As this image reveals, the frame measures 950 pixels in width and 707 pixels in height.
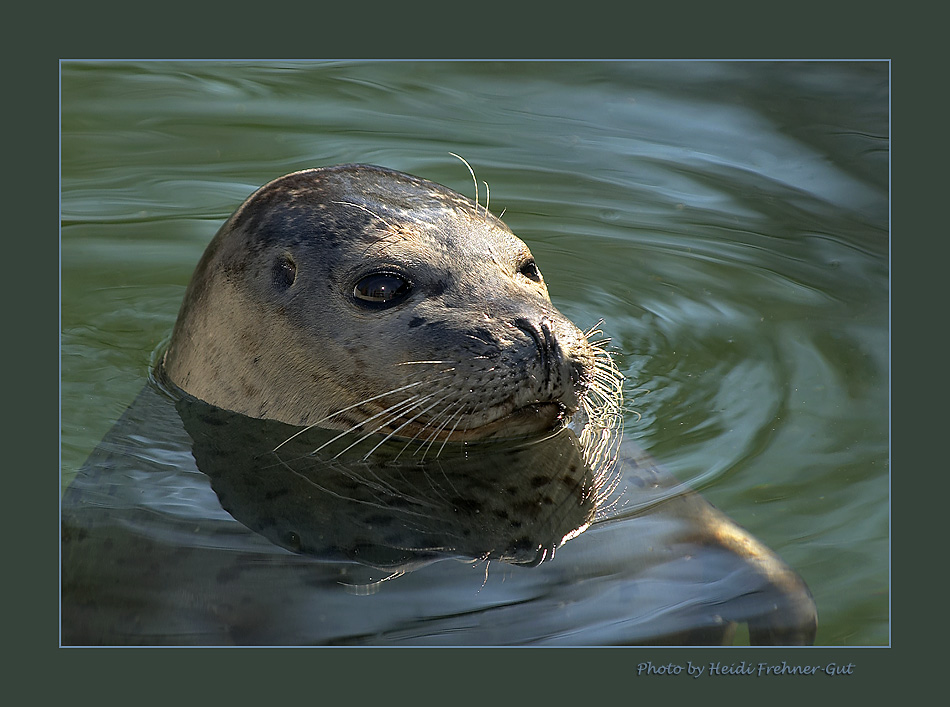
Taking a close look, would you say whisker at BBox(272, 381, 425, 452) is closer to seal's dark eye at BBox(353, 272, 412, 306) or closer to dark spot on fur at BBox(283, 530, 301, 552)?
seal's dark eye at BBox(353, 272, 412, 306)

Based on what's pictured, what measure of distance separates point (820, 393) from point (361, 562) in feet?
7.97

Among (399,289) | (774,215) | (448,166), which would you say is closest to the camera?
(399,289)

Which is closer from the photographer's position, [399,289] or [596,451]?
[399,289]

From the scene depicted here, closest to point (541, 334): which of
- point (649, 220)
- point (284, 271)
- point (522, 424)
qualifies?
point (522, 424)

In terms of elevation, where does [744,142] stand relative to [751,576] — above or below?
above

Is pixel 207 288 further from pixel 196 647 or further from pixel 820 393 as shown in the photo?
pixel 820 393

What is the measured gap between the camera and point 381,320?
4715 mm

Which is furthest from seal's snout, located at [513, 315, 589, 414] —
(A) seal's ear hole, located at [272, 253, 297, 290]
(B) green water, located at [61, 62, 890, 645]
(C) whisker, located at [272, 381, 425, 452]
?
(A) seal's ear hole, located at [272, 253, 297, 290]

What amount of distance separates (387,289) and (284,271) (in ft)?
1.52

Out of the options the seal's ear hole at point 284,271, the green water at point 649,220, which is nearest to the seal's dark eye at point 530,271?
the green water at point 649,220

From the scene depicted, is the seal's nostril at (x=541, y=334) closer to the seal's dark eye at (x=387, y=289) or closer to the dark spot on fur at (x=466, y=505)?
the seal's dark eye at (x=387, y=289)

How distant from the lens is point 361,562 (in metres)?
4.35

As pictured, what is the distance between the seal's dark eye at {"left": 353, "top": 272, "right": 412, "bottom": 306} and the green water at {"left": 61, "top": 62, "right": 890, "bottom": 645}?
3.96 ft

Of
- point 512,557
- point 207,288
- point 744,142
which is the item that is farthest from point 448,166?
point 512,557
